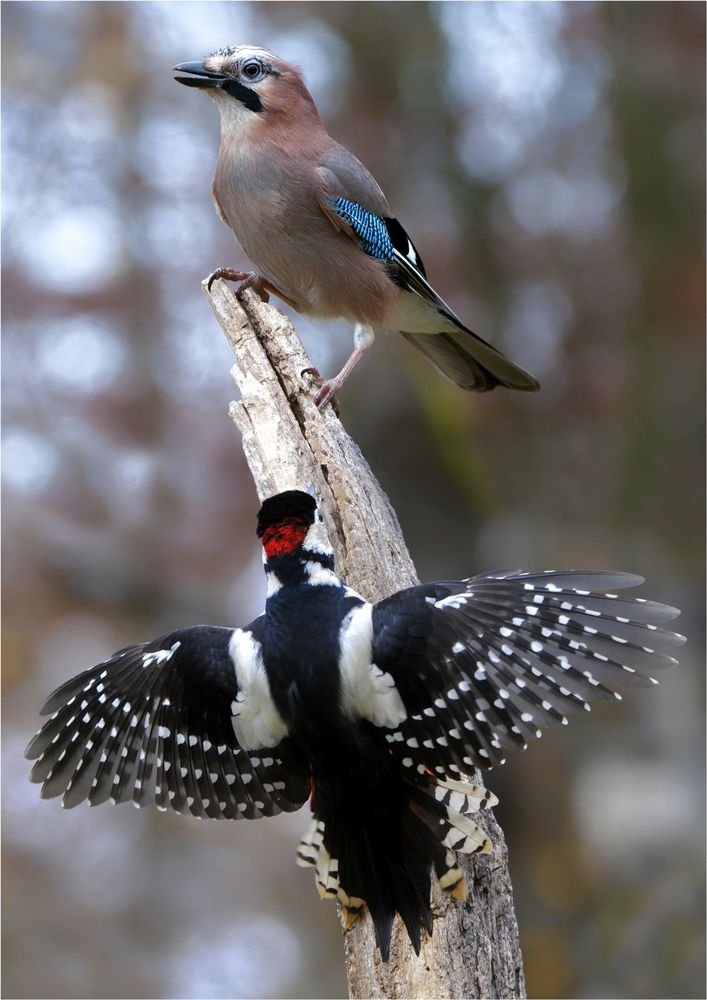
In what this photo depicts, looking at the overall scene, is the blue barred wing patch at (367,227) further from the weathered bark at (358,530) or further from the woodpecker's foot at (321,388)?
the woodpecker's foot at (321,388)

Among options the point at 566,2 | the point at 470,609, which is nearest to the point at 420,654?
the point at 470,609

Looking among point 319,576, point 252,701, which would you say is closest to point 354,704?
point 252,701

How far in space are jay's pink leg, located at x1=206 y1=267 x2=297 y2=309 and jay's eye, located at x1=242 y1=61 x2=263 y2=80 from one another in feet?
2.39

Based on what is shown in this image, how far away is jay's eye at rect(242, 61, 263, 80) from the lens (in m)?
→ 4.16

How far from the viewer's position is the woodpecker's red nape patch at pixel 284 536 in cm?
299

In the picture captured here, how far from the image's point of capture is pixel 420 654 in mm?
2764

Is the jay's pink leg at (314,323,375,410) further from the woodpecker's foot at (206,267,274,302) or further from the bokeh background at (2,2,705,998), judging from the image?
the bokeh background at (2,2,705,998)

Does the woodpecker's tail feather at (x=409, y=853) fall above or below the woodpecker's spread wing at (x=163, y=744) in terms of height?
below

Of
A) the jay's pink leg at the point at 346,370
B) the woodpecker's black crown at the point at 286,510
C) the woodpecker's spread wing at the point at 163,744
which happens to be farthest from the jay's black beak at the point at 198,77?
the woodpecker's spread wing at the point at 163,744

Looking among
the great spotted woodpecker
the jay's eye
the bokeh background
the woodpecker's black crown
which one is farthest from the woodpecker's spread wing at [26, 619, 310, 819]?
the bokeh background

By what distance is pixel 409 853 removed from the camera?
9.48 ft

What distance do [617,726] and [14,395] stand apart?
187 inches

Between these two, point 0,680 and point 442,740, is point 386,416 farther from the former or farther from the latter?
point 442,740

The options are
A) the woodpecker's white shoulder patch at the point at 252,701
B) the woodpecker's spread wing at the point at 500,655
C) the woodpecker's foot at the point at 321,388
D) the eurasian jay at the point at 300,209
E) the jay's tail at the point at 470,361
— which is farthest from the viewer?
the jay's tail at the point at 470,361
